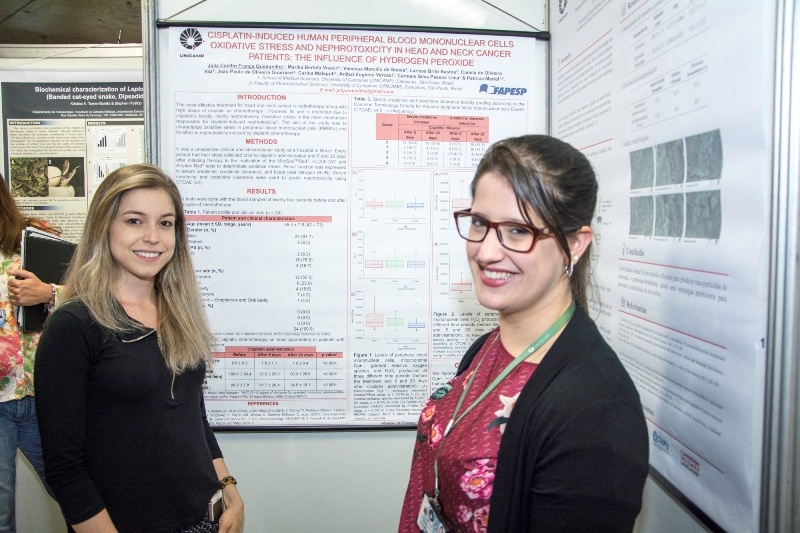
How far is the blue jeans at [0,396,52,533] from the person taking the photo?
5.77 ft

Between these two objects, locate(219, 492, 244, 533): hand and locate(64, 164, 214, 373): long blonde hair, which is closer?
locate(64, 164, 214, 373): long blonde hair

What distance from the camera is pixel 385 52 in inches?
66.4

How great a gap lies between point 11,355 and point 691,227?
215cm

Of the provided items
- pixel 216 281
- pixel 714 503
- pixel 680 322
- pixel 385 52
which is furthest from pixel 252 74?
pixel 714 503

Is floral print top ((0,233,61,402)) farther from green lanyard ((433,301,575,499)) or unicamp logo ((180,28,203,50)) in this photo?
green lanyard ((433,301,575,499))

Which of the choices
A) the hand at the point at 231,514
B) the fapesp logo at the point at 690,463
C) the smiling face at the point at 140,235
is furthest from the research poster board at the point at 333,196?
the fapesp logo at the point at 690,463

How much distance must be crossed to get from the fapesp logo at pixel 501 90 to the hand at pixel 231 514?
1526 mm

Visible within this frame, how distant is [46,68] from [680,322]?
9.24 feet

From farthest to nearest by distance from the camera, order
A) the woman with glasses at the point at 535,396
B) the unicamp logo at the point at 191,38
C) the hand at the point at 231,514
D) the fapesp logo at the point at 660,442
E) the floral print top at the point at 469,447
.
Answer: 1. the unicamp logo at the point at 191,38
2. the hand at the point at 231,514
3. the fapesp logo at the point at 660,442
4. the floral print top at the point at 469,447
5. the woman with glasses at the point at 535,396

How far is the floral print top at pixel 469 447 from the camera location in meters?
0.84

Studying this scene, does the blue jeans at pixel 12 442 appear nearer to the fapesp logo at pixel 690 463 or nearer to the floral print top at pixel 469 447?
the floral print top at pixel 469 447

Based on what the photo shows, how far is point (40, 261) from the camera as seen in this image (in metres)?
Result: 1.74

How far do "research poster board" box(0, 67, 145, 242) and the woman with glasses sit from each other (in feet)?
6.96

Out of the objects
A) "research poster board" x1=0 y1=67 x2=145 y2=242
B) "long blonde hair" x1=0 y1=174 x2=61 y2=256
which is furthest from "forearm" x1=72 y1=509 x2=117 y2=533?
"research poster board" x1=0 y1=67 x2=145 y2=242
